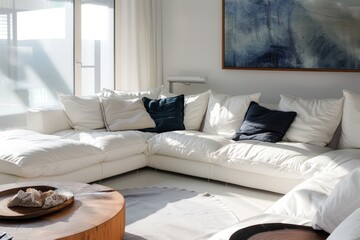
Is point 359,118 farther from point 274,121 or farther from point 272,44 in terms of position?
point 272,44

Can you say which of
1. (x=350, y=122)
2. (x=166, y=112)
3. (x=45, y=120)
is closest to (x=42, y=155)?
(x=45, y=120)

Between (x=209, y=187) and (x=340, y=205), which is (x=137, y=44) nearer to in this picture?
(x=209, y=187)

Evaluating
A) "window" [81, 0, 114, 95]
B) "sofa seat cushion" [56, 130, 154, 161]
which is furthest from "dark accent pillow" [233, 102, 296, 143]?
"window" [81, 0, 114, 95]

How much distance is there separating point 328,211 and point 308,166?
1755 mm

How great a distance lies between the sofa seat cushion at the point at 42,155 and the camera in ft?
11.3

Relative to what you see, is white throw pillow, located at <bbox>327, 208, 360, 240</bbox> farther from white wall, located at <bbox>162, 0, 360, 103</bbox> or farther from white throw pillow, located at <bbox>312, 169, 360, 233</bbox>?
white wall, located at <bbox>162, 0, 360, 103</bbox>

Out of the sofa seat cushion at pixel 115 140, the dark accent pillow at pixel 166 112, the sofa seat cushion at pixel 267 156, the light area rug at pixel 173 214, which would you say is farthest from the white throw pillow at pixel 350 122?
the sofa seat cushion at pixel 115 140

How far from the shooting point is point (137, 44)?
5.86 metres

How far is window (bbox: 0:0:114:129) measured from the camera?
4645 millimetres

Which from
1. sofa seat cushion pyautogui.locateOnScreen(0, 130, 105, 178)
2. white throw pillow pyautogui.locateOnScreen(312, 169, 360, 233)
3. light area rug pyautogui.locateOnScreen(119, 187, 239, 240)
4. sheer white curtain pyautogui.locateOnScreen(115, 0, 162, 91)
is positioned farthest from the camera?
sheer white curtain pyautogui.locateOnScreen(115, 0, 162, 91)

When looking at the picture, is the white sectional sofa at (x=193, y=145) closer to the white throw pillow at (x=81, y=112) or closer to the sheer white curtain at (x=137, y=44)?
the white throw pillow at (x=81, y=112)

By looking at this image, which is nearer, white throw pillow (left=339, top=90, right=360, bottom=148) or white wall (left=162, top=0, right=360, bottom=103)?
white throw pillow (left=339, top=90, right=360, bottom=148)

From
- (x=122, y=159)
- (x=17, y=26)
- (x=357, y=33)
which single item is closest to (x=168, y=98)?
(x=122, y=159)

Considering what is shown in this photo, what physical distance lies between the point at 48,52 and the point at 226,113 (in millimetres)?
2133
